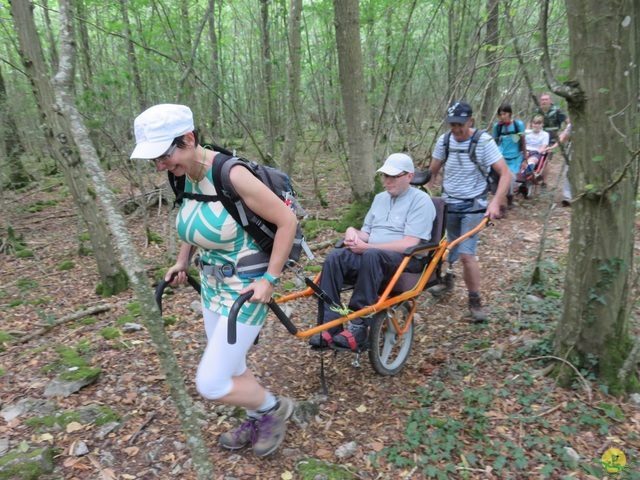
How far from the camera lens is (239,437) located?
287 centimetres

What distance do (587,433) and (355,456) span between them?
5.25 ft

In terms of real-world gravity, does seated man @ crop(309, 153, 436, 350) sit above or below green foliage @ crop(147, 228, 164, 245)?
→ above

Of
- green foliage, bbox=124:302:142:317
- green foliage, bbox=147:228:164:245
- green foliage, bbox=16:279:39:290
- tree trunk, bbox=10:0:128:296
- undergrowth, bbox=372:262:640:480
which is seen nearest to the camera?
undergrowth, bbox=372:262:640:480

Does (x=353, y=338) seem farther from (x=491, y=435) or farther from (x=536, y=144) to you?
(x=536, y=144)

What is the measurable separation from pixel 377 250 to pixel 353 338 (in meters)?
0.71

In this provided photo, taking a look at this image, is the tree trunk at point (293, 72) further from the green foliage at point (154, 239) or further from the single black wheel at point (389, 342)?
the single black wheel at point (389, 342)

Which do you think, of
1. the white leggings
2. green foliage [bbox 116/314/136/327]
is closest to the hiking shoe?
the white leggings

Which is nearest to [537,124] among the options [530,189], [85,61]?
[530,189]

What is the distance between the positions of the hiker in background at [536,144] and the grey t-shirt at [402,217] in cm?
591

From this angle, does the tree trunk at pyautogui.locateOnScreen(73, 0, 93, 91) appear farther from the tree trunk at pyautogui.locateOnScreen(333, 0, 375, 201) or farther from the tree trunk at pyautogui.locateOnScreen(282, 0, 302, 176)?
the tree trunk at pyautogui.locateOnScreen(333, 0, 375, 201)

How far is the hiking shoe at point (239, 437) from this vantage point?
112 inches

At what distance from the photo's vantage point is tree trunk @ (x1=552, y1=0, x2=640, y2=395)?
8.80 feet

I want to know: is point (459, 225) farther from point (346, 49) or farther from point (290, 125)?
point (290, 125)

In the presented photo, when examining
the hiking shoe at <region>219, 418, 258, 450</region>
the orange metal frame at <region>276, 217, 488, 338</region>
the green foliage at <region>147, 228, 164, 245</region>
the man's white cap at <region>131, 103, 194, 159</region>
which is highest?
the man's white cap at <region>131, 103, 194, 159</region>
